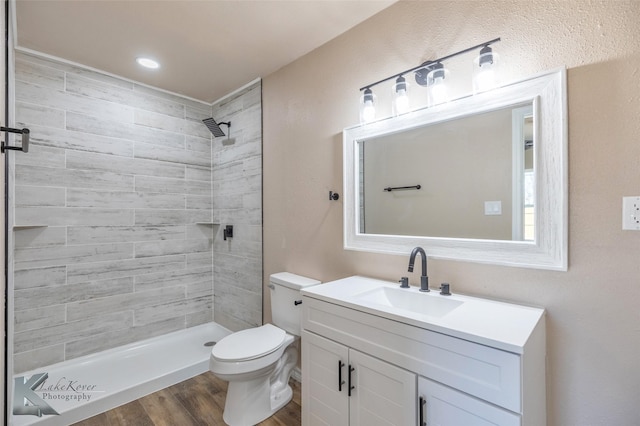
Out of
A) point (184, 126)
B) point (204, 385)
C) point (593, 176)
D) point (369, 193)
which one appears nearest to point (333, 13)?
point (369, 193)

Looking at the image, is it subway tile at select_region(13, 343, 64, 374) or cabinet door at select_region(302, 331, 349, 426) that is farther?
subway tile at select_region(13, 343, 64, 374)

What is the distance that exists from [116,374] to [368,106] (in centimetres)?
266

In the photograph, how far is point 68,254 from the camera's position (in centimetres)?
238

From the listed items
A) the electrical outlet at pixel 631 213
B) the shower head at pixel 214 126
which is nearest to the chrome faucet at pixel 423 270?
the electrical outlet at pixel 631 213

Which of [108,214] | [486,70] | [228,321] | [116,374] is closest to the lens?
[486,70]

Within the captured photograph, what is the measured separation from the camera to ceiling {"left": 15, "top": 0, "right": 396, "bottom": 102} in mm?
1741

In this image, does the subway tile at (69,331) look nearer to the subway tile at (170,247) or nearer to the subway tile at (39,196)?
the subway tile at (170,247)

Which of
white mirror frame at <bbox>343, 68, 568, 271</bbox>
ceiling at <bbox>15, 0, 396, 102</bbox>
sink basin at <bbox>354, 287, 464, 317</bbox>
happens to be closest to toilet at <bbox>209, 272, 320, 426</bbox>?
sink basin at <bbox>354, 287, 464, 317</bbox>

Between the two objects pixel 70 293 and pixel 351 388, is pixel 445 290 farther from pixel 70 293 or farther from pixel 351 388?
pixel 70 293

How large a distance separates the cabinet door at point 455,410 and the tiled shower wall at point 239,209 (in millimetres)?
1815

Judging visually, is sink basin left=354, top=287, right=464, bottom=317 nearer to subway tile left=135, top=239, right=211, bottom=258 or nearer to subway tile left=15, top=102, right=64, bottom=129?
subway tile left=135, top=239, right=211, bottom=258

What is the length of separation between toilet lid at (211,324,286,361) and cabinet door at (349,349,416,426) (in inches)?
26.9

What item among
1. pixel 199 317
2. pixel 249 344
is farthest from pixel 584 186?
pixel 199 317

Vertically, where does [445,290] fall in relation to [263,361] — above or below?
above
